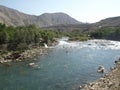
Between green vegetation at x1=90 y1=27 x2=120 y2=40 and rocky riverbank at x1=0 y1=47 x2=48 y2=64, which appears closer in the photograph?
rocky riverbank at x1=0 y1=47 x2=48 y2=64

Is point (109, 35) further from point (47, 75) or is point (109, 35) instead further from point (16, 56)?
point (47, 75)

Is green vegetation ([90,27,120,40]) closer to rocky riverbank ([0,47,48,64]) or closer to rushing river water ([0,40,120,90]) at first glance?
rocky riverbank ([0,47,48,64])

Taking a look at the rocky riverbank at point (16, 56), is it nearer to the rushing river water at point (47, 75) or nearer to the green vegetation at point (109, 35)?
the rushing river water at point (47, 75)

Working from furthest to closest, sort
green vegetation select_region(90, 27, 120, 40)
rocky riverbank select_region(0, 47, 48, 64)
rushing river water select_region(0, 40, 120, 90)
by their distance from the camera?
green vegetation select_region(90, 27, 120, 40)
rocky riverbank select_region(0, 47, 48, 64)
rushing river water select_region(0, 40, 120, 90)

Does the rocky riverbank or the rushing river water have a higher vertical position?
the rocky riverbank

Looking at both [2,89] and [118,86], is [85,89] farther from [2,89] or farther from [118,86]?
[2,89]

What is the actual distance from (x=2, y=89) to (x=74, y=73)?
18266 mm

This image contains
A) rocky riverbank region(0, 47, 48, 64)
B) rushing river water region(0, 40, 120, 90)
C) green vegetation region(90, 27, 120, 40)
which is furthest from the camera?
green vegetation region(90, 27, 120, 40)

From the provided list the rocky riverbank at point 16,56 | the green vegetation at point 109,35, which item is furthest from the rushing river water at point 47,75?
the green vegetation at point 109,35

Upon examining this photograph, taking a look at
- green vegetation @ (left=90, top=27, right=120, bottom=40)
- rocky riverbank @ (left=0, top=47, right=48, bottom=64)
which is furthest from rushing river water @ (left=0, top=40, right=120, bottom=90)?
green vegetation @ (left=90, top=27, right=120, bottom=40)

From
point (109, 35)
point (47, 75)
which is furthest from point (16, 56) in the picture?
point (109, 35)

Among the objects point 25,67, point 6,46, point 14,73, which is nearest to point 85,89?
point 14,73

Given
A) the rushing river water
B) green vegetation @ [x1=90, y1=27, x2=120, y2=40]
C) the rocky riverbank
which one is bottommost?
the rushing river water

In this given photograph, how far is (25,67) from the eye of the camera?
6322 centimetres
